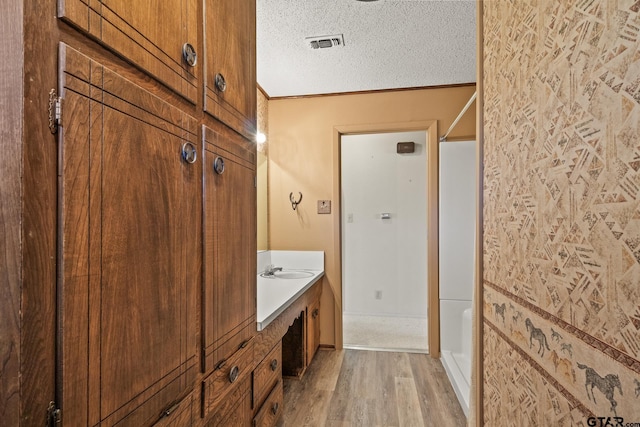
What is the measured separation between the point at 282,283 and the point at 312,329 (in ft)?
1.97

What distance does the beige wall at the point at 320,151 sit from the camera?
113 inches

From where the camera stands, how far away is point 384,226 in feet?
13.2

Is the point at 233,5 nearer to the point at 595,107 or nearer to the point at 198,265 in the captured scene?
the point at 198,265

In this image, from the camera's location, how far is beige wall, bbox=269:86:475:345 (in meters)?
2.87

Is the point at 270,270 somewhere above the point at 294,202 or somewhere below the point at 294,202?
below

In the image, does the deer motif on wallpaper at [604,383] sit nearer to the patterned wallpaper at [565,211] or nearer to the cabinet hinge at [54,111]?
the patterned wallpaper at [565,211]

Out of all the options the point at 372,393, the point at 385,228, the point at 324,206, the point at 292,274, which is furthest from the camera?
the point at 385,228

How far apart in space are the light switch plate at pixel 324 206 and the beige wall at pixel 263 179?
51 cm

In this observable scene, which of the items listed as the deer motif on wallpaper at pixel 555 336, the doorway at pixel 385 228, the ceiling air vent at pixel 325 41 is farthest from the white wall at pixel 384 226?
the deer motif on wallpaper at pixel 555 336

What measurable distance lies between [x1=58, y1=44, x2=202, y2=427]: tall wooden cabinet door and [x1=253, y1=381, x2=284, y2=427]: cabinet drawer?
744mm

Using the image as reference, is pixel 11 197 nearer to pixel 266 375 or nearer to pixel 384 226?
pixel 266 375

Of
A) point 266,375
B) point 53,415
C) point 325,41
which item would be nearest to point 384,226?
point 325,41

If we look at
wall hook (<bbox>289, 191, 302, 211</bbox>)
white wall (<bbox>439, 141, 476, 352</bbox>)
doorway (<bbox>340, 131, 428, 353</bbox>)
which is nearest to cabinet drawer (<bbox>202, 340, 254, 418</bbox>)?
wall hook (<bbox>289, 191, 302, 211</bbox>)

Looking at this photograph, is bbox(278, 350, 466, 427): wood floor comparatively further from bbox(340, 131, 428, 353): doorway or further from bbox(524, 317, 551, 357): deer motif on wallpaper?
bbox(524, 317, 551, 357): deer motif on wallpaper
